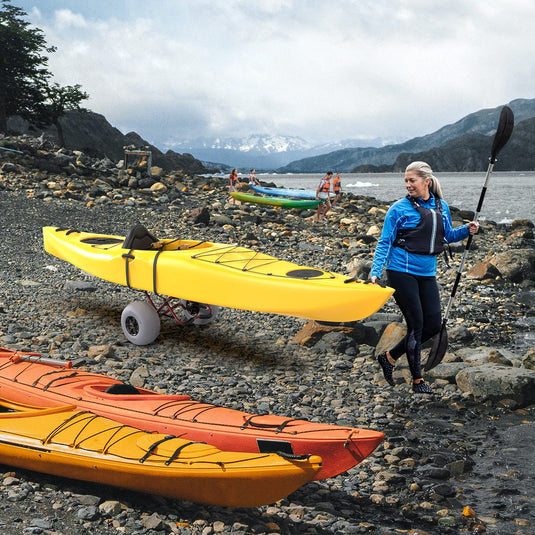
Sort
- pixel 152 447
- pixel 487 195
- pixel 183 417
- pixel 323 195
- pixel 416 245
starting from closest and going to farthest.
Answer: pixel 152 447 < pixel 183 417 < pixel 416 245 < pixel 323 195 < pixel 487 195

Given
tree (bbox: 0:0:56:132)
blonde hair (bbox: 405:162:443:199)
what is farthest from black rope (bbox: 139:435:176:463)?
tree (bbox: 0:0:56:132)

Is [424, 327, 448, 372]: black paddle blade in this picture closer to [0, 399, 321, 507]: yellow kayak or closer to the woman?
the woman

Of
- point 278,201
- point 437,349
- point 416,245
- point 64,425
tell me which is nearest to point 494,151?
point 416,245

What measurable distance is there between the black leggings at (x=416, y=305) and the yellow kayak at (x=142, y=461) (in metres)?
2.06

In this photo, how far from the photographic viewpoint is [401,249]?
4828mm

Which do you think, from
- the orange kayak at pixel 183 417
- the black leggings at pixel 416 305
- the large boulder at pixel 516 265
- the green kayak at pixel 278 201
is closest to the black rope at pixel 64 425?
the orange kayak at pixel 183 417

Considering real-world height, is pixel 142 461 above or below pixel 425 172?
below

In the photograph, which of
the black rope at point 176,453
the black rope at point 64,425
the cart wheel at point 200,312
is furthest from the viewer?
the cart wheel at point 200,312

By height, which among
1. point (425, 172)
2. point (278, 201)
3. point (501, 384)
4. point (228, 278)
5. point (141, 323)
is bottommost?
point (501, 384)

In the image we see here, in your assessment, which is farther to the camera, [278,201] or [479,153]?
[479,153]

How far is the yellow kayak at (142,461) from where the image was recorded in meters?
3.29

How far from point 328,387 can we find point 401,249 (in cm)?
198

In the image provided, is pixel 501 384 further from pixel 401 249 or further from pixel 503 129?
pixel 503 129

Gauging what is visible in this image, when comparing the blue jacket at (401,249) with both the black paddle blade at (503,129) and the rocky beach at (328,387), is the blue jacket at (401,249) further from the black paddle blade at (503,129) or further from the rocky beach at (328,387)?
the rocky beach at (328,387)
